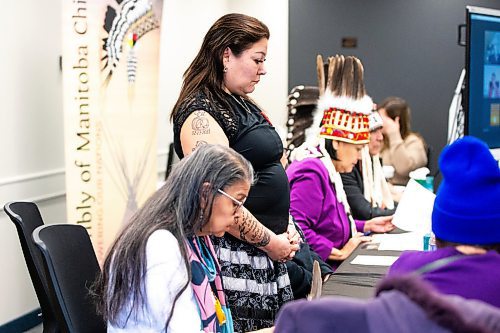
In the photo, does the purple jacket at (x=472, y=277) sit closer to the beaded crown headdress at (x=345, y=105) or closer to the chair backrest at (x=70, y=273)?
the chair backrest at (x=70, y=273)

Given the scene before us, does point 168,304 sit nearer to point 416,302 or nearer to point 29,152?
point 416,302

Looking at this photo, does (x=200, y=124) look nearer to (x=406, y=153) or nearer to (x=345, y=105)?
(x=345, y=105)

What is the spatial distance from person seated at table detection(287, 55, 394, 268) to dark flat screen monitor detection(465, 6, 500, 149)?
1.41 feet

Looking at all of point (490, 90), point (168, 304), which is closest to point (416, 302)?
point (168, 304)

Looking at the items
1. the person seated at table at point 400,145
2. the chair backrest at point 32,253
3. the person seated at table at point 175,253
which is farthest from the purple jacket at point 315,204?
the person seated at table at point 400,145

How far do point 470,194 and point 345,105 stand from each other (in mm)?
1850

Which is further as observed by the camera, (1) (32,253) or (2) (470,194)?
(1) (32,253)

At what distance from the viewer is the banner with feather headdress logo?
3896 mm

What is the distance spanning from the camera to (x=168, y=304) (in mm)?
1621

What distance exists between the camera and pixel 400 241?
3.06m

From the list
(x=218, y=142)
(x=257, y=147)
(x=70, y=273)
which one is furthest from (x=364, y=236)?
(x=70, y=273)

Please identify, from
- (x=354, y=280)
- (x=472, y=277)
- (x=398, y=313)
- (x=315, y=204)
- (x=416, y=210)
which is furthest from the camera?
(x=315, y=204)

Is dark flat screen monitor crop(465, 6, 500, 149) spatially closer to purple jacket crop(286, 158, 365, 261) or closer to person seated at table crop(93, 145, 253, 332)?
purple jacket crop(286, 158, 365, 261)

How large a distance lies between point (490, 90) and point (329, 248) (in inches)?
36.0
